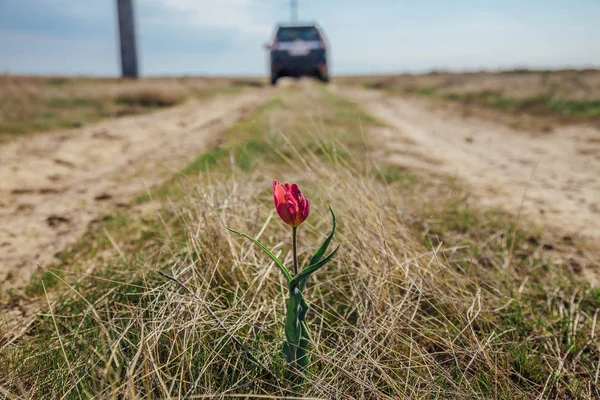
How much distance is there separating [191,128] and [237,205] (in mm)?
4935

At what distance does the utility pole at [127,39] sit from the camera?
16.0 meters

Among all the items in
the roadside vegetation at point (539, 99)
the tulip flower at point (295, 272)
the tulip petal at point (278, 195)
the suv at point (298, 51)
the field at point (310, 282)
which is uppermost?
the suv at point (298, 51)

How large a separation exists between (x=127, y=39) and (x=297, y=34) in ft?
25.3

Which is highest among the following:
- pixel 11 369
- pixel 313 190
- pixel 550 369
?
pixel 313 190

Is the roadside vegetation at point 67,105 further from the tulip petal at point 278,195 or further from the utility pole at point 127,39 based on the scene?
the tulip petal at point 278,195

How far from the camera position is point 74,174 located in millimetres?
4340

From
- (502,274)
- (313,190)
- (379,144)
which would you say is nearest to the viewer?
(502,274)

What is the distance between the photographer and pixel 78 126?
710cm

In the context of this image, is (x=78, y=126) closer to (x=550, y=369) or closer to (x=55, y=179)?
(x=55, y=179)

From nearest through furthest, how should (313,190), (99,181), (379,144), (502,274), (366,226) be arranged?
(366,226), (502,274), (313,190), (99,181), (379,144)

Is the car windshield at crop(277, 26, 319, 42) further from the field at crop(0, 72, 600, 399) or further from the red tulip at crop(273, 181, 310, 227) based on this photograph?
the red tulip at crop(273, 181, 310, 227)

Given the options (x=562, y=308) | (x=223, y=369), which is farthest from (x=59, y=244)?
(x=562, y=308)

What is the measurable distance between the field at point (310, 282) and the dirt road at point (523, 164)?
1.5 inches

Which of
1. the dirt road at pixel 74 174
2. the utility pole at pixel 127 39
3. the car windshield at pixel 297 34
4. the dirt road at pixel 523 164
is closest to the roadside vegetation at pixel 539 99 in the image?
the dirt road at pixel 523 164
